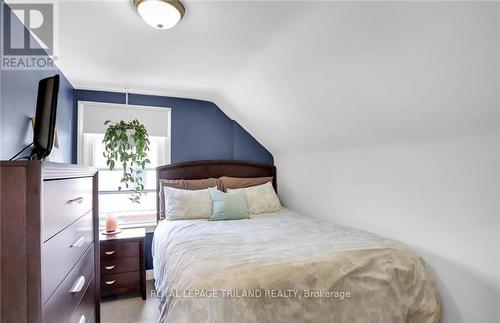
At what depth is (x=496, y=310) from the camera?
1521mm

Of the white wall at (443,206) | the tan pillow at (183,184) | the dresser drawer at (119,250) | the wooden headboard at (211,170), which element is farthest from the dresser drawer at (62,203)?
the white wall at (443,206)

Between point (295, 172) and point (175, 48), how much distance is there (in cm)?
211

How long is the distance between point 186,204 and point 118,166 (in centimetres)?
104

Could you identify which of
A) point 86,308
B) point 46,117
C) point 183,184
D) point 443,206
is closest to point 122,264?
point 183,184

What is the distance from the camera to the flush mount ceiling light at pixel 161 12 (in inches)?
56.9

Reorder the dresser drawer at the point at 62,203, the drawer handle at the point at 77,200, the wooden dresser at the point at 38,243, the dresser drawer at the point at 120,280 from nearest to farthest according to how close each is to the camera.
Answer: the wooden dresser at the point at 38,243 → the dresser drawer at the point at 62,203 → the drawer handle at the point at 77,200 → the dresser drawer at the point at 120,280

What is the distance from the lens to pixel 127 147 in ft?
9.65

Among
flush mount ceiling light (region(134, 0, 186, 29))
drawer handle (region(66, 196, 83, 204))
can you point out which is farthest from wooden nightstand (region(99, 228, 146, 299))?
flush mount ceiling light (region(134, 0, 186, 29))

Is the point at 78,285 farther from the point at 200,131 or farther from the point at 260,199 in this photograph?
the point at 200,131

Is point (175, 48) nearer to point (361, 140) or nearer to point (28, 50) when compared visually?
point (28, 50)

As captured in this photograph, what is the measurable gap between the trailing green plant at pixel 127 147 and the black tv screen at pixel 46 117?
135 centimetres

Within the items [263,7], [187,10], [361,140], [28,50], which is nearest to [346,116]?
[361,140]

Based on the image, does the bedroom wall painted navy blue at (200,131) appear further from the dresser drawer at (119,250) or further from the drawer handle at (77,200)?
the drawer handle at (77,200)

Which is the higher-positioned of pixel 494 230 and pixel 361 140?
pixel 361 140
